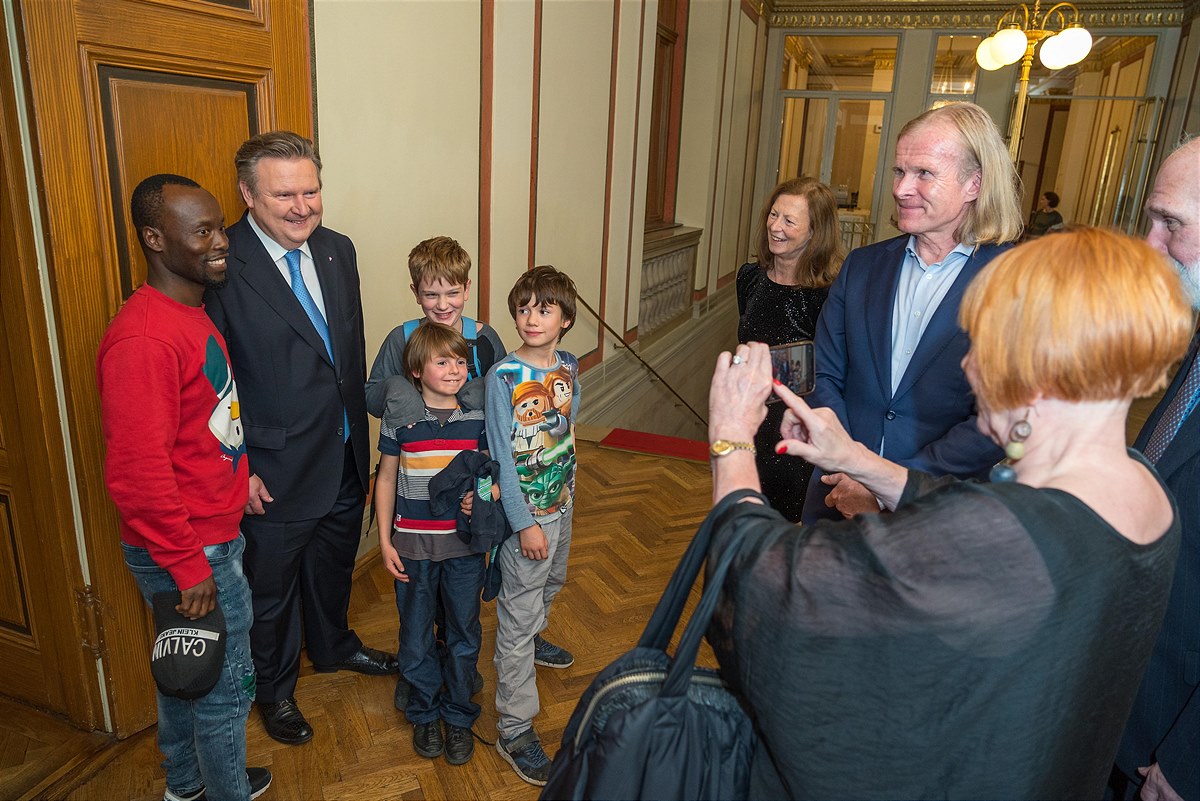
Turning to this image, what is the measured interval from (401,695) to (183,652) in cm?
103

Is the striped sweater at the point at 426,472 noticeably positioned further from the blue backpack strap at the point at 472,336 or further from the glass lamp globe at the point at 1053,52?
the glass lamp globe at the point at 1053,52

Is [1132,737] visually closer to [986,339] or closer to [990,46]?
[986,339]

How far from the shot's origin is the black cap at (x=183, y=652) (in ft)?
5.90

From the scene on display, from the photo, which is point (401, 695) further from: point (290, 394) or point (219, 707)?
point (290, 394)

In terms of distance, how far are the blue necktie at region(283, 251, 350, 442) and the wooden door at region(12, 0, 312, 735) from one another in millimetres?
323

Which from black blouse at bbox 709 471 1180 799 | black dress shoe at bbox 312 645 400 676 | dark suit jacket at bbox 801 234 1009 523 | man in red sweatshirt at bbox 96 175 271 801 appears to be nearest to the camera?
black blouse at bbox 709 471 1180 799

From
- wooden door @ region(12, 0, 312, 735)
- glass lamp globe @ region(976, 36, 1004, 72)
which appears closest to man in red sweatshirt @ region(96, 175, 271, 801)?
wooden door @ region(12, 0, 312, 735)

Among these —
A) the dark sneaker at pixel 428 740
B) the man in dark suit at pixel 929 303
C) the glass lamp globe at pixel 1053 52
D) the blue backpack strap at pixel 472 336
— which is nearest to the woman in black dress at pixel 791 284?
the man in dark suit at pixel 929 303

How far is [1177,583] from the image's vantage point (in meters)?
1.45

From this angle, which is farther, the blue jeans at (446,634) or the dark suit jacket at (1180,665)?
the blue jeans at (446,634)

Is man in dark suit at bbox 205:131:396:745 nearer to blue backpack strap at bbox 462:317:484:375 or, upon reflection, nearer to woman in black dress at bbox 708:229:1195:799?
blue backpack strap at bbox 462:317:484:375

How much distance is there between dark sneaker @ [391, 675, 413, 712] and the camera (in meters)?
2.68

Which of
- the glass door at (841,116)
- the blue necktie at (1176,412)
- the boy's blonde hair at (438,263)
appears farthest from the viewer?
the glass door at (841,116)

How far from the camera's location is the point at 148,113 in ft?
7.13
